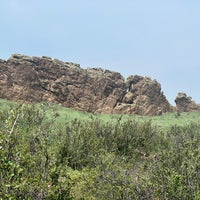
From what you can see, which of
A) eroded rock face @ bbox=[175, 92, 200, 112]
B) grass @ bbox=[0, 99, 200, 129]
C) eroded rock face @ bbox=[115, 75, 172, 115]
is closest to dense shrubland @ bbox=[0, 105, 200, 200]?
grass @ bbox=[0, 99, 200, 129]

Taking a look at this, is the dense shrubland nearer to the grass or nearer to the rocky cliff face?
the grass

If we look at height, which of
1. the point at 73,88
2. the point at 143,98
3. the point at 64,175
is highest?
the point at 73,88

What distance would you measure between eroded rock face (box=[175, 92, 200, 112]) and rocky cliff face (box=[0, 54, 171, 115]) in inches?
124

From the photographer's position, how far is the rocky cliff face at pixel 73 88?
58.9 m

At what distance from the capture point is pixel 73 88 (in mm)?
61625

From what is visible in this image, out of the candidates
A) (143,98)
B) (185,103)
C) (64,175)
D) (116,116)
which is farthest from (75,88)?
(64,175)

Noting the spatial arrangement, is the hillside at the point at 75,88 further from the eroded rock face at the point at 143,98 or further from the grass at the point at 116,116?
the grass at the point at 116,116

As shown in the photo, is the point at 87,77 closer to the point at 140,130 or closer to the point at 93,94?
the point at 93,94

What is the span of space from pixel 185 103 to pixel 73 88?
23.3 meters

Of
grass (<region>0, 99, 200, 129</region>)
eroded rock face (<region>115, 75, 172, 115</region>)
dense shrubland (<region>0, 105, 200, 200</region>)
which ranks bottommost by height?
dense shrubland (<region>0, 105, 200, 200</region>)

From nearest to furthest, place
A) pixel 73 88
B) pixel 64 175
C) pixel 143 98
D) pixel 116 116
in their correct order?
pixel 64 175
pixel 116 116
pixel 73 88
pixel 143 98

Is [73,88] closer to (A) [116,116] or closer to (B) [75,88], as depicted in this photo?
(B) [75,88]

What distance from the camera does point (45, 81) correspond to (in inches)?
2403

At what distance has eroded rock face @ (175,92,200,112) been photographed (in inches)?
2635
